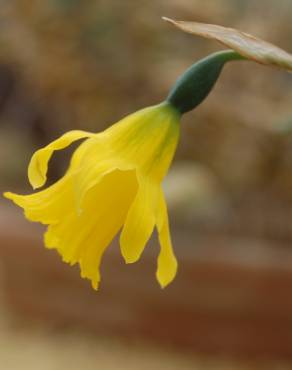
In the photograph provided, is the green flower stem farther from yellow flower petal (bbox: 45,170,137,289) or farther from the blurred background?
the blurred background

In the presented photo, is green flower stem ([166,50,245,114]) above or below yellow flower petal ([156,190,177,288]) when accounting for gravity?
above

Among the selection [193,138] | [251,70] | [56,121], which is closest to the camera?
[251,70]

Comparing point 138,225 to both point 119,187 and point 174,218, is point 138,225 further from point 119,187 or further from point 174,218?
point 174,218

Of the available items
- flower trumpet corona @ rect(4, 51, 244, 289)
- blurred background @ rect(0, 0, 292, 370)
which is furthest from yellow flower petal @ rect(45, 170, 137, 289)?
blurred background @ rect(0, 0, 292, 370)

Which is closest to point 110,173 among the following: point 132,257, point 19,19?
point 132,257

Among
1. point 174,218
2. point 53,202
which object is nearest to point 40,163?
point 53,202

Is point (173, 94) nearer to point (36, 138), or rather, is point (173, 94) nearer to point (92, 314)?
point (92, 314)
